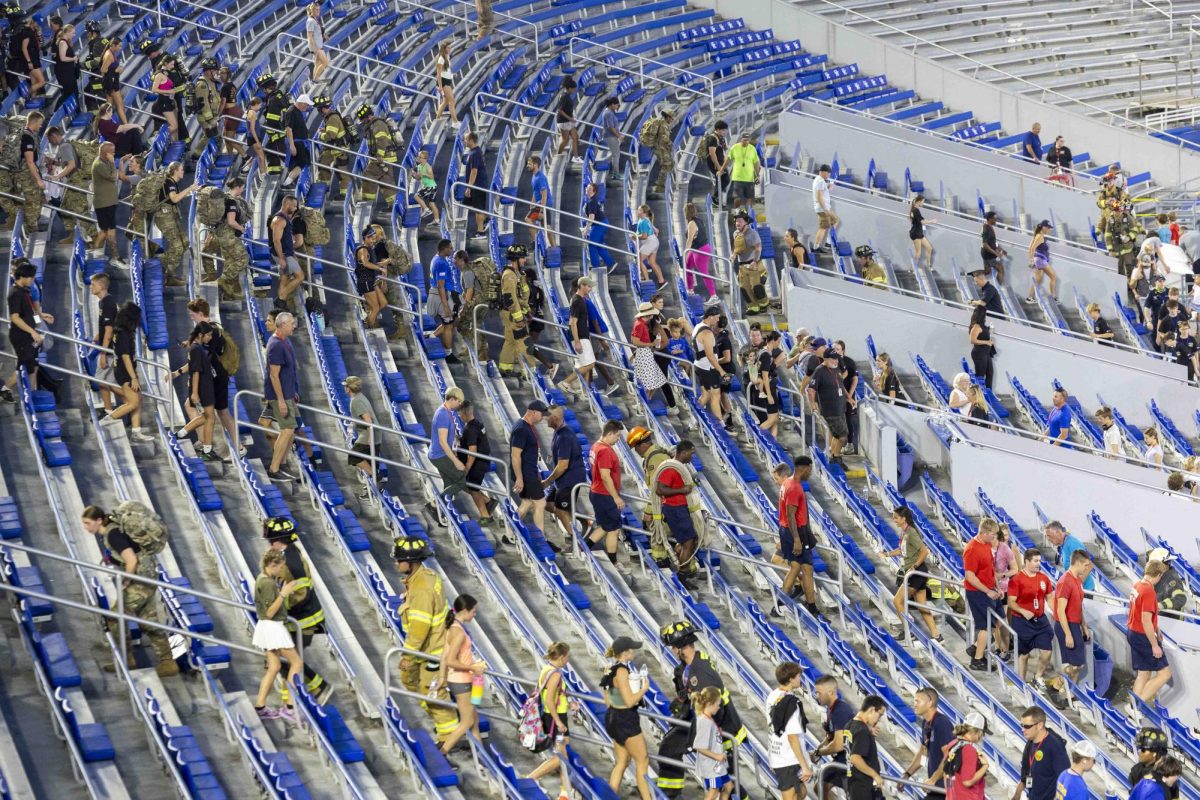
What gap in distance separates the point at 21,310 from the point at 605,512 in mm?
4643

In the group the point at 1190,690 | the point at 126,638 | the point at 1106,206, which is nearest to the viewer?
the point at 126,638

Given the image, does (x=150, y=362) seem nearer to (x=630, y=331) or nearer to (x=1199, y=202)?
(x=630, y=331)

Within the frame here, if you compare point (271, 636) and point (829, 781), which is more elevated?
point (271, 636)

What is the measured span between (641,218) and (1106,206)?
6.62 metres

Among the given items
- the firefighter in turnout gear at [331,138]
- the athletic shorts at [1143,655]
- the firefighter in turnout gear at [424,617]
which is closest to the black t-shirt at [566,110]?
the firefighter in turnout gear at [331,138]

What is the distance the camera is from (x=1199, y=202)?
27344 millimetres

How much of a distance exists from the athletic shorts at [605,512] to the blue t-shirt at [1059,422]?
6.47 metres

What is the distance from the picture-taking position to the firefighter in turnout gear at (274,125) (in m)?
21.8

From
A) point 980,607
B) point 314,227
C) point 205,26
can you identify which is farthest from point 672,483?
point 205,26

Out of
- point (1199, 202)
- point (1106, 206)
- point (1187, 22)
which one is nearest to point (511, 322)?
point (1106, 206)

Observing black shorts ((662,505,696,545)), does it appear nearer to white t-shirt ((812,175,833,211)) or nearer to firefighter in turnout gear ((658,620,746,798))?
firefighter in turnout gear ((658,620,746,798))

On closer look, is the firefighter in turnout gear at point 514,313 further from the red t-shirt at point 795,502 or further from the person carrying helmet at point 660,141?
the person carrying helmet at point 660,141

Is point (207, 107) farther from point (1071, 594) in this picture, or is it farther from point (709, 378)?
point (1071, 594)

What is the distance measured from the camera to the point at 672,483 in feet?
47.9
